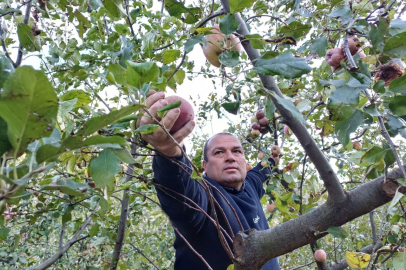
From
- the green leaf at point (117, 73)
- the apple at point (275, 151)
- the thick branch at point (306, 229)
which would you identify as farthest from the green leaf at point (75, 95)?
the apple at point (275, 151)

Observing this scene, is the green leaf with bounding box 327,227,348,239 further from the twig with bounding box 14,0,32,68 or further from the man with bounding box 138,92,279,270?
the twig with bounding box 14,0,32,68

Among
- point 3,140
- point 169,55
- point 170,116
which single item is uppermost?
point 169,55

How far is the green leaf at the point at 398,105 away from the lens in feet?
2.44

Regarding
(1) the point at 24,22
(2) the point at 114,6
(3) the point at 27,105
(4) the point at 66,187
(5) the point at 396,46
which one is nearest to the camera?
(3) the point at 27,105

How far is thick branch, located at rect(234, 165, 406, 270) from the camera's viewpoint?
87 centimetres

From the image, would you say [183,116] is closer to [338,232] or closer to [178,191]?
[178,191]

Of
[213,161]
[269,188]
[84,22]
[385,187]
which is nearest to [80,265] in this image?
[213,161]

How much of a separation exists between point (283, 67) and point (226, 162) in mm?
1347

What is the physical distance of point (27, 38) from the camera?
1260 mm

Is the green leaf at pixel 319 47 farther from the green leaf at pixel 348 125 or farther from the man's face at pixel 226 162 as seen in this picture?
the man's face at pixel 226 162

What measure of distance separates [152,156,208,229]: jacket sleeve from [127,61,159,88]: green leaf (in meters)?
0.50

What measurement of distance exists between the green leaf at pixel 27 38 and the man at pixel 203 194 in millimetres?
725

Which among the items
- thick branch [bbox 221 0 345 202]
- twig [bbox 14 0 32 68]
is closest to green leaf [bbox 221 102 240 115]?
thick branch [bbox 221 0 345 202]

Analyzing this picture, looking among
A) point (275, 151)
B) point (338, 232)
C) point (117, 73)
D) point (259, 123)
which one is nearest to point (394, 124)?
point (338, 232)
